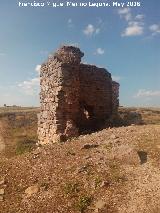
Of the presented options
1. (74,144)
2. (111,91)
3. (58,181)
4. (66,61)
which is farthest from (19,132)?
(58,181)

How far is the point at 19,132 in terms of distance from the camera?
34.2 meters

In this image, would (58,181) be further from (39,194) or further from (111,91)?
(111,91)

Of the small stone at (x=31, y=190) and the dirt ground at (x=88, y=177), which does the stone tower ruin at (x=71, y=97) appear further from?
the small stone at (x=31, y=190)

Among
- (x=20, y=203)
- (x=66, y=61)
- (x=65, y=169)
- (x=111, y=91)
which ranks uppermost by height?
(x=66, y=61)

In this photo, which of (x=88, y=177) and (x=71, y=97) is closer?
(x=88, y=177)

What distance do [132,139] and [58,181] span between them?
3.19 metres

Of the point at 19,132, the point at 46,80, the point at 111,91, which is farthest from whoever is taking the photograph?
the point at 19,132

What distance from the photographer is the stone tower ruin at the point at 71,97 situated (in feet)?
48.0

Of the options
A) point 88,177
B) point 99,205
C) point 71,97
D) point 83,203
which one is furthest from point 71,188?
point 71,97

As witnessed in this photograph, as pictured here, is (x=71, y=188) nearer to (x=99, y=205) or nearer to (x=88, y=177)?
(x=88, y=177)

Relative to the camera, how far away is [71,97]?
14930mm

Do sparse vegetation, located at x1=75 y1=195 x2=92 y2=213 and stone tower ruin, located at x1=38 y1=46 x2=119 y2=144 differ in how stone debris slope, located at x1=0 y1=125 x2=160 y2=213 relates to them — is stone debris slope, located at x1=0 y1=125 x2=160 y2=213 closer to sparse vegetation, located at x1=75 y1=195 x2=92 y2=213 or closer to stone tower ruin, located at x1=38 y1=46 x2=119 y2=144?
sparse vegetation, located at x1=75 y1=195 x2=92 y2=213

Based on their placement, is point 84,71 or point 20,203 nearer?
point 20,203

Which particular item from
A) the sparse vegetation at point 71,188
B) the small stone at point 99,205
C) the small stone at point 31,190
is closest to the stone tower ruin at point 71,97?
the small stone at point 31,190
